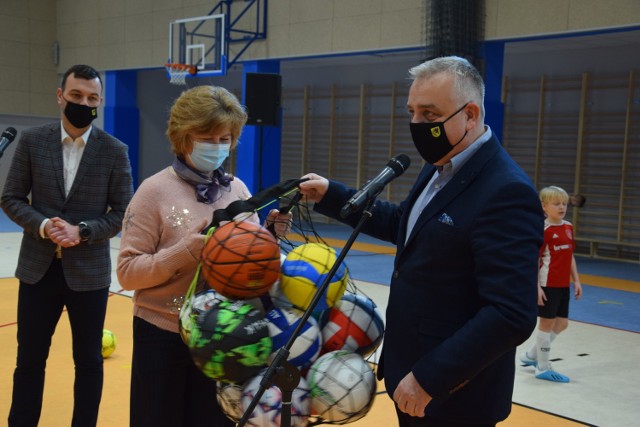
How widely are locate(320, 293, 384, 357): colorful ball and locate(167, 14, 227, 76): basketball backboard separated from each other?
38.0 ft

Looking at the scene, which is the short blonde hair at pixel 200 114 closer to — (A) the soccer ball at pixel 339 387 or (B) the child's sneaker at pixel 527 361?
(A) the soccer ball at pixel 339 387

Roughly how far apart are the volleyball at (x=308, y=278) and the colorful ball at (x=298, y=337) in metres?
0.06

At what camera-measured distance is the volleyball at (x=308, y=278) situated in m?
2.10

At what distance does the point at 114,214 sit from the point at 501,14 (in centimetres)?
797

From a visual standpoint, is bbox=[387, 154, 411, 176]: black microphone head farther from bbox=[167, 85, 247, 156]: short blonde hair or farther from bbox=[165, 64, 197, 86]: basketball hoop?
bbox=[165, 64, 197, 86]: basketball hoop

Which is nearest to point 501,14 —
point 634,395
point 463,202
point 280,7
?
point 280,7

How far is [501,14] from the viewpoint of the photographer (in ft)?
32.6

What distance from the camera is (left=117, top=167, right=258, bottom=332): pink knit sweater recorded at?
2398mm

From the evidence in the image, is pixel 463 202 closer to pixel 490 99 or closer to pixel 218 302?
pixel 218 302

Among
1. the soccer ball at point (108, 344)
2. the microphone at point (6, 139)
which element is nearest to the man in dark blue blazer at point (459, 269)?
the microphone at point (6, 139)

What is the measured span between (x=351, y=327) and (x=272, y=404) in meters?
0.34

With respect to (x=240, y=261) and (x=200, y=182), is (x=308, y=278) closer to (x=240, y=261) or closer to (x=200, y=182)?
(x=240, y=261)

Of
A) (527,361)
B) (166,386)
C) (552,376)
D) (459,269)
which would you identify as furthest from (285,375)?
(527,361)

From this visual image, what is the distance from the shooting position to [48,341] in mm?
3268
